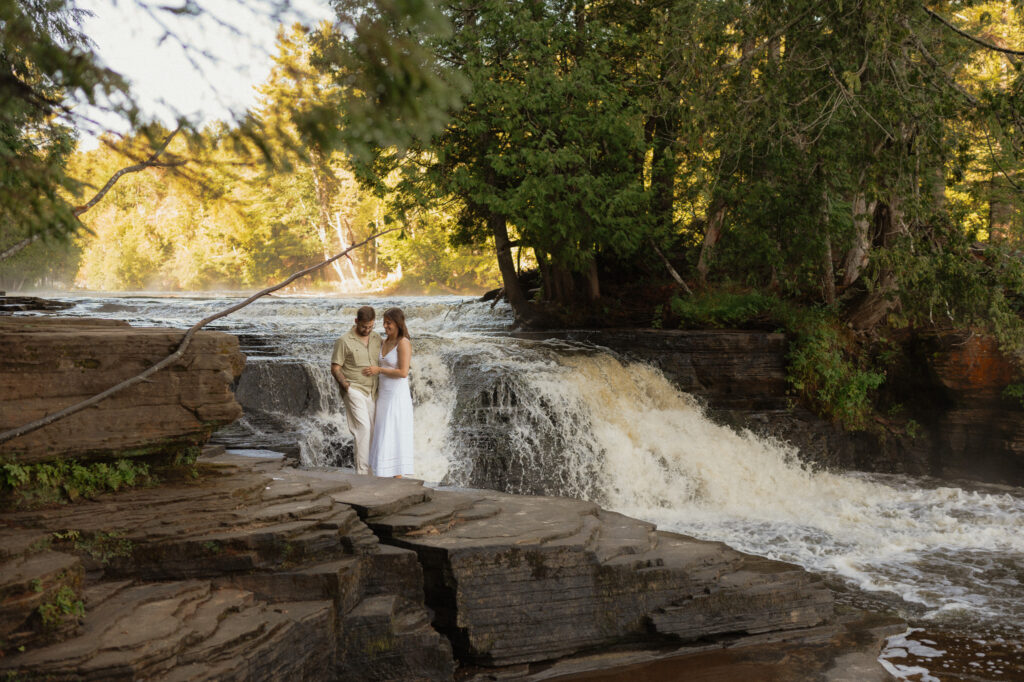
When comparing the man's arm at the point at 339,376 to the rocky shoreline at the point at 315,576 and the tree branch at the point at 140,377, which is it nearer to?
the rocky shoreline at the point at 315,576

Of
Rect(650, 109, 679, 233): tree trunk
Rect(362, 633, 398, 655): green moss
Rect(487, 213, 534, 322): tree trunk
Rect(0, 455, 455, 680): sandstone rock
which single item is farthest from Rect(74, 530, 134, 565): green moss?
Rect(487, 213, 534, 322): tree trunk

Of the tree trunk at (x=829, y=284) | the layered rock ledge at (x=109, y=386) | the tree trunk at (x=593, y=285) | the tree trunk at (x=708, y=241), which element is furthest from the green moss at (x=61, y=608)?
the tree trunk at (x=829, y=284)

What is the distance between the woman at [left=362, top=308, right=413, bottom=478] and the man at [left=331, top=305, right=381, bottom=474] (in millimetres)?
88

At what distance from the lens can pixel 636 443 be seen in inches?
468

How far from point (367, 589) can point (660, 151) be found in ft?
40.7

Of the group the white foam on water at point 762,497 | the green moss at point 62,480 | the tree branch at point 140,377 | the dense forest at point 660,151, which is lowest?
the white foam on water at point 762,497

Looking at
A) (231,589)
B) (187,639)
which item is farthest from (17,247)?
(231,589)

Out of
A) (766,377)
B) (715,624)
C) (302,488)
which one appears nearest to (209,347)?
(302,488)

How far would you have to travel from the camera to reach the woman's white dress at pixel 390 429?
26.4ft

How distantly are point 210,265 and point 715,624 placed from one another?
51707 millimetres

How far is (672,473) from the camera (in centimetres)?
1159

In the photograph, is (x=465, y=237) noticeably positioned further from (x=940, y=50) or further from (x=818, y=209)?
(x=940, y=50)

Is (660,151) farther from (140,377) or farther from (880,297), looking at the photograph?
(140,377)

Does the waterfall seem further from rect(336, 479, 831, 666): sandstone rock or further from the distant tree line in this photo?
the distant tree line
